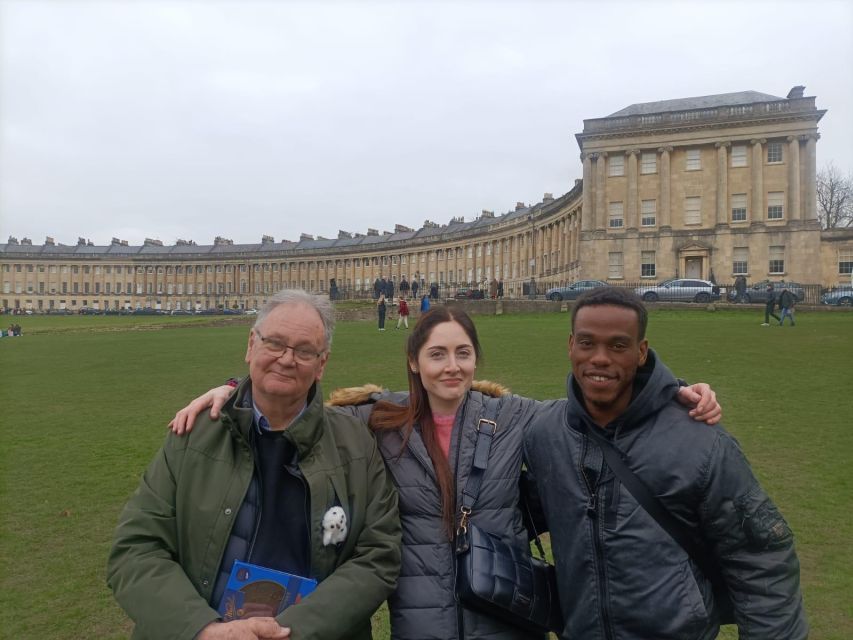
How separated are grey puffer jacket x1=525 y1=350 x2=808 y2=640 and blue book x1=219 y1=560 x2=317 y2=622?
1160mm

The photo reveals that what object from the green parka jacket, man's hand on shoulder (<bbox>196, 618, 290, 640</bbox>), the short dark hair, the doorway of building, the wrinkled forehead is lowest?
man's hand on shoulder (<bbox>196, 618, 290, 640</bbox>)

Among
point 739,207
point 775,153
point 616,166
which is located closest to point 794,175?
point 775,153

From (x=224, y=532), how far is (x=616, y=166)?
47715 millimetres

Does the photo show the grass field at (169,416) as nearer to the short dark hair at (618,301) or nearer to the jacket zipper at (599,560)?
the jacket zipper at (599,560)

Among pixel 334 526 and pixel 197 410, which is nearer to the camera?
pixel 334 526

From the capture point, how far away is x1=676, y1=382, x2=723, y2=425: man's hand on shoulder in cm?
243

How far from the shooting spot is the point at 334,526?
259 centimetres

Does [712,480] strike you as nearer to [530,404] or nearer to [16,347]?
[530,404]

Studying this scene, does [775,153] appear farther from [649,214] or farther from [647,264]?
[647,264]

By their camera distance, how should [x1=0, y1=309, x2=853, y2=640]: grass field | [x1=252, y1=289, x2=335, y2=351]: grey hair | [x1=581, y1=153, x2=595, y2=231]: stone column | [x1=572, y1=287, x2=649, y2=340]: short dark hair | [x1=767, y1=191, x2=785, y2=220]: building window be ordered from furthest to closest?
1. [x1=581, y1=153, x2=595, y2=231]: stone column
2. [x1=767, y1=191, x2=785, y2=220]: building window
3. [x1=0, y1=309, x2=853, y2=640]: grass field
4. [x1=252, y1=289, x2=335, y2=351]: grey hair
5. [x1=572, y1=287, x2=649, y2=340]: short dark hair

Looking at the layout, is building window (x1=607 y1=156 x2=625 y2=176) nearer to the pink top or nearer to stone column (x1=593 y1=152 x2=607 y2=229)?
stone column (x1=593 y1=152 x2=607 y2=229)

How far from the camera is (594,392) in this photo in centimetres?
254

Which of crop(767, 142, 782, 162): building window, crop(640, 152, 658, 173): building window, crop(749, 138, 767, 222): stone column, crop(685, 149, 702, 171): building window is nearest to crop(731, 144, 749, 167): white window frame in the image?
crop(749, 138, 767, 222): stone column

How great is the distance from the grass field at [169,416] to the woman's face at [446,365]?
6.32 feet
